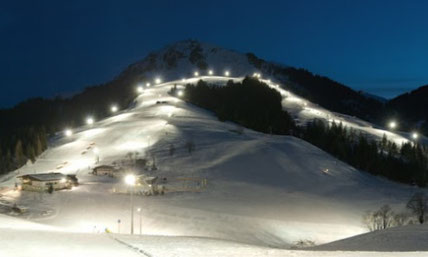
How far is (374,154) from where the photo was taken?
98.6m

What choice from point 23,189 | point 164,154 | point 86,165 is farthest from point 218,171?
point 23,189

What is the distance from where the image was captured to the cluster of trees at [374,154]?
94625mm

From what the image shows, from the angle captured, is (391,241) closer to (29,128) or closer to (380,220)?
(380,220)

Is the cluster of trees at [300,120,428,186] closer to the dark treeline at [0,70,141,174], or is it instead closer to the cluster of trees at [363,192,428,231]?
the cluster of trees at [363,192,428,231]

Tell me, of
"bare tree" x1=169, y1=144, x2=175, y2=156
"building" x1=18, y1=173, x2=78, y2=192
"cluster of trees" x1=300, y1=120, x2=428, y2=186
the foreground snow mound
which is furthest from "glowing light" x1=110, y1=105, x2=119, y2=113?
the foreground snow mound

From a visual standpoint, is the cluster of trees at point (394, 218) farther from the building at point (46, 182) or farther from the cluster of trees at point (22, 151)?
the cluster of trees at point (22, 151)

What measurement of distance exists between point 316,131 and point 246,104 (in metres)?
24.3

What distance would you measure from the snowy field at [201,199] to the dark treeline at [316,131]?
8.43m

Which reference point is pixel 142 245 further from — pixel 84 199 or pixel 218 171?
pixel 218 171

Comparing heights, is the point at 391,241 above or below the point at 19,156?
below

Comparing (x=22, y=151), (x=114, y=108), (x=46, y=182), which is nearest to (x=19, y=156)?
(x=22, y=151)

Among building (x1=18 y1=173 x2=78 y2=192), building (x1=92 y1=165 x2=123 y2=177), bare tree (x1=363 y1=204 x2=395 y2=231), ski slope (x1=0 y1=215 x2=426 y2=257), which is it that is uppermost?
building (x1=92 y1=165 x2=123 y2=177)

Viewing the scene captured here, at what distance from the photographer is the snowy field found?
2233cm

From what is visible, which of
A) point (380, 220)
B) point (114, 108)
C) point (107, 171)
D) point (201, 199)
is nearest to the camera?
point (380, 220)
